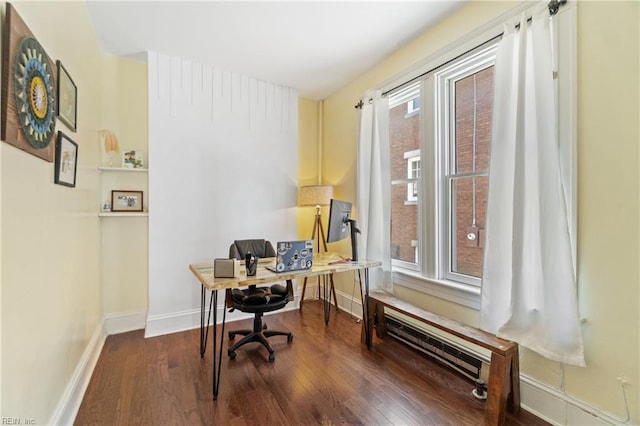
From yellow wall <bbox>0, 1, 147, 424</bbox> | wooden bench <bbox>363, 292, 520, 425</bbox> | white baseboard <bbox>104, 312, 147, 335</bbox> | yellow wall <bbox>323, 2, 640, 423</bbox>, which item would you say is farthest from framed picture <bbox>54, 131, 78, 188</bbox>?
yellow wall <bbox>323, 2, 640, 423</bbox>

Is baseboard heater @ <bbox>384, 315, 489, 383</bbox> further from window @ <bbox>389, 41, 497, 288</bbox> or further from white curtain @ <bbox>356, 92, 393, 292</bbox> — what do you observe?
window @ <bbox>389, 41, 497, 288</bbox>

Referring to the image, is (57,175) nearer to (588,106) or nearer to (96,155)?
(96,155)

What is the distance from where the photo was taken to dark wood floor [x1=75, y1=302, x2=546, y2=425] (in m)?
1.69

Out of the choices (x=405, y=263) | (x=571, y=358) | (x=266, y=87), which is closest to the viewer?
(x=571, y=358)

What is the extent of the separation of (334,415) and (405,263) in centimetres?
159

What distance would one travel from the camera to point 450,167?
7.97 ft

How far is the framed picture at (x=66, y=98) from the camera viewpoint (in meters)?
1.62

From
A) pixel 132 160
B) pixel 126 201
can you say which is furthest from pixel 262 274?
pixel 132 160

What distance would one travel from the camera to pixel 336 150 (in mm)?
3734

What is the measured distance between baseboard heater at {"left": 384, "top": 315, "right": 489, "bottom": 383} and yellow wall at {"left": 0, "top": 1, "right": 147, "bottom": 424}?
95.0 inches

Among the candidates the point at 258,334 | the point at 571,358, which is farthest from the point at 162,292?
the point at 571,358

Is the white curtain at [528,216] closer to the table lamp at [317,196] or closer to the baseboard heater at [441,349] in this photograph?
the baseboard heater at [441,349]

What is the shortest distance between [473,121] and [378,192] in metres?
1.03

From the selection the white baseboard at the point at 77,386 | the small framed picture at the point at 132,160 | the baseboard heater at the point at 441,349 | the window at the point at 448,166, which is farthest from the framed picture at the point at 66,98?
the baseboard heater at the point at 441,349
